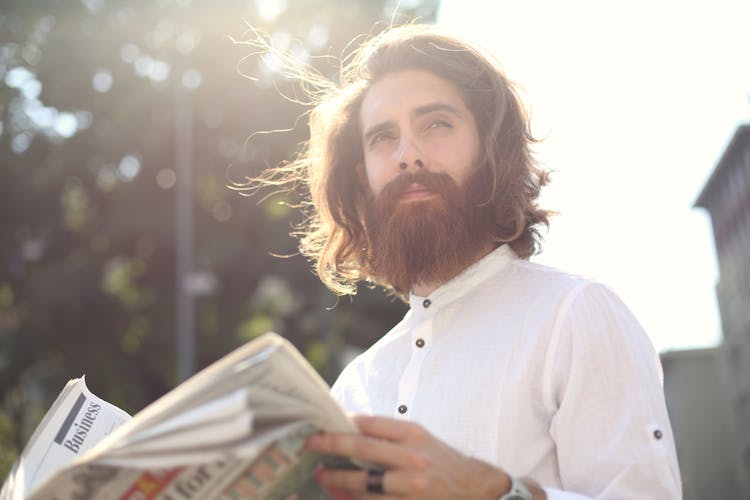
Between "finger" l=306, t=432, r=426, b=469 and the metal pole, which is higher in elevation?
the metal pole

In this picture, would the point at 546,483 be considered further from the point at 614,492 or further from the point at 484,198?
the point at 484,198

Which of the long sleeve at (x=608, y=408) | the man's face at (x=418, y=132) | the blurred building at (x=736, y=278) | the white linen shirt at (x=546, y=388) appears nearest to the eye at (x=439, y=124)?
the man's face at (x=418, y=132)

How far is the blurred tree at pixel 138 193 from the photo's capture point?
56.9ft

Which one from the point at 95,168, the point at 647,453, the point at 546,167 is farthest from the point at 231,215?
the point at 647,453

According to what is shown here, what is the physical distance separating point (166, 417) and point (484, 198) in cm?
158

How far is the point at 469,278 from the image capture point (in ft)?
8.91

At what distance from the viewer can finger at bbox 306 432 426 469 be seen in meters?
1.61

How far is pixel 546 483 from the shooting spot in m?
2.19

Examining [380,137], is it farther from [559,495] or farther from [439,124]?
[559,495]

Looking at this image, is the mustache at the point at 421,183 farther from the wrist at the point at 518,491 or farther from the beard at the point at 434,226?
the wrist at the point at 518,491

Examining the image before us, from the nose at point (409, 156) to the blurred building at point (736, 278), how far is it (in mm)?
43153

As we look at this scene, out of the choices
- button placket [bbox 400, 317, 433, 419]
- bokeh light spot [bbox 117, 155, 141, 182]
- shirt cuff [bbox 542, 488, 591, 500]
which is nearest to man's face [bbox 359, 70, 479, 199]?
button placket [bbox 400, 317, 433, 419]

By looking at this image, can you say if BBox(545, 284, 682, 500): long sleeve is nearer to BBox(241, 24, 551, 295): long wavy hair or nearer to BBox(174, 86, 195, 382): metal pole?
BBox(241, 24, 551, 295): long wavy hair

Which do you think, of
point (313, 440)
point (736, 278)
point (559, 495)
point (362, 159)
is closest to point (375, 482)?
point (313, 440)
